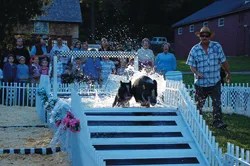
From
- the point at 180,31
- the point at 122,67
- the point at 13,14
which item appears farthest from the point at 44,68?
the point at 180,31

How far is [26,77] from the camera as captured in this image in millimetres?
14484

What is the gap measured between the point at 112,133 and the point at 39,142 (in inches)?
91.1

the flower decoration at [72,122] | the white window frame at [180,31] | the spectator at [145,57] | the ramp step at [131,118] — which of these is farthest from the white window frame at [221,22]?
the flower decoration at [72,122]

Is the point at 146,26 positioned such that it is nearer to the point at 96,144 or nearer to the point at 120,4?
the point at 120,4

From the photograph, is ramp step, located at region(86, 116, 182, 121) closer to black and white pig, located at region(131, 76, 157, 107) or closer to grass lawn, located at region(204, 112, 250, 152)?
black and white pig, located at region(131, 76, 157, 107)

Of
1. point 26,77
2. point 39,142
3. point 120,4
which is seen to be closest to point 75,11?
point 120,4

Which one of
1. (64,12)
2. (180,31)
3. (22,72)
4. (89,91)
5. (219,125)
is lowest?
(219,125)

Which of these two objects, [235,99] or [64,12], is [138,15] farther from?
[235,99]

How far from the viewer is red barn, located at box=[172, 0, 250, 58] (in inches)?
1535

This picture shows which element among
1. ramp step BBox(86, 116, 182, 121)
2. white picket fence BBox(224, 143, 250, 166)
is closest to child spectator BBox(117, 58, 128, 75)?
ramp step BBox(86, 116, 182, 121)

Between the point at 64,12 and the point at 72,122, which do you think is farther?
the point at 64,12

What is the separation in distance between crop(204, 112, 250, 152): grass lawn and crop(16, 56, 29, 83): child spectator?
5.27 metres

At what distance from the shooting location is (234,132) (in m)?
9.58

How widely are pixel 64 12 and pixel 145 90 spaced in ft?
101
